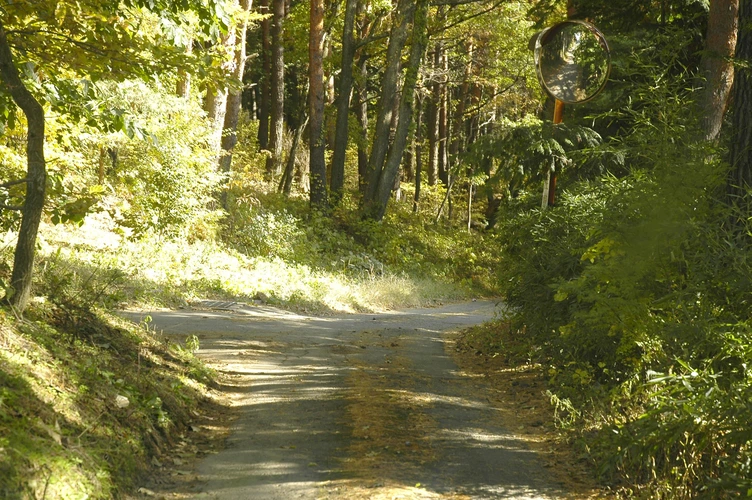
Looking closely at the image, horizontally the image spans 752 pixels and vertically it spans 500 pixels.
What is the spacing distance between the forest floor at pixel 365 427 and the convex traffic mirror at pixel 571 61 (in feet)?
11.8

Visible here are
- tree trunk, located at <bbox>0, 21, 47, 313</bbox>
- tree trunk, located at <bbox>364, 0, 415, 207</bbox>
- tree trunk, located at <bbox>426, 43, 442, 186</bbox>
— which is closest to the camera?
tree trunk, located at <bbox>0, 21, 47, 313</bbox>

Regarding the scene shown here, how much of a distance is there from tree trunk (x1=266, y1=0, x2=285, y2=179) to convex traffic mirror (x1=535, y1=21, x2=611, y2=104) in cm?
2122

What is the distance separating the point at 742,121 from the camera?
22.5 feet

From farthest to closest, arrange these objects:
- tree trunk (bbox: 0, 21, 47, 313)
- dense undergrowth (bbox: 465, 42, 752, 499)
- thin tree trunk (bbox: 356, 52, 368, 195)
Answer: thin tree trunk (bbox: 356, 52, 368, 195)
tree trunk (bbox: 0, 21, 47, 313)
dense undergrowth (bbox: 465, 42, 752, 499)

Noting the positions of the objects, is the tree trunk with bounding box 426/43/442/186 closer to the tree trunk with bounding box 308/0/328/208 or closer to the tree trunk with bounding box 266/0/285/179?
the tree trunk with bounding box 266/0/285/179

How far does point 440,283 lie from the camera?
99.3 ft

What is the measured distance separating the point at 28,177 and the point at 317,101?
74.0 ft

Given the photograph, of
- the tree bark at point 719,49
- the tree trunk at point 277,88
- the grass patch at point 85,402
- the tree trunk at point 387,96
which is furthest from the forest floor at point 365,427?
the tree trunk at point 277,88

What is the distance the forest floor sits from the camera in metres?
5.89

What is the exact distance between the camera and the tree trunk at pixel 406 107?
2822 centimetres

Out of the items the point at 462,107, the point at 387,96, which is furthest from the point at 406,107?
the point at 462,107

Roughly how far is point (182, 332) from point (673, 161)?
7393mm

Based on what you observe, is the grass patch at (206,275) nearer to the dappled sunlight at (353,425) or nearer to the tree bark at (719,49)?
the dappled sunlight at (353,425)

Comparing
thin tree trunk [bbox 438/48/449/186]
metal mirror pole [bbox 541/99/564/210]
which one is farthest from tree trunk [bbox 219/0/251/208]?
metal mirror pole [bbox 541/99/564/210]
